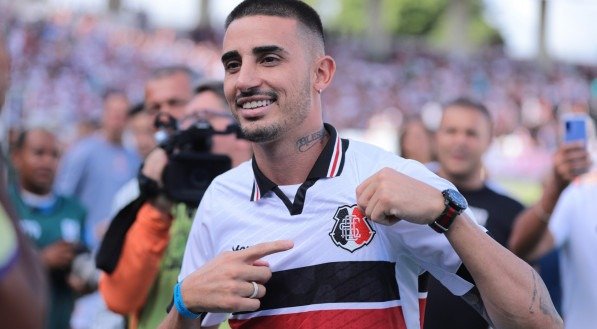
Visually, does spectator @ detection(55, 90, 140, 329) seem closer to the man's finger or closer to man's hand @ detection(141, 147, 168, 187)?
man's hand @ detection(141, 147, 168, 187)

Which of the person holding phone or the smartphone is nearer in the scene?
the smartphone

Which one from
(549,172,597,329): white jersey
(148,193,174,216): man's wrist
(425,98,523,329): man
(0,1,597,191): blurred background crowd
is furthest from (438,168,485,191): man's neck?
(0,1,597,191): blurred background crowd

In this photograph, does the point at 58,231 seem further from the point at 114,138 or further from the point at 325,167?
the point at 325,167

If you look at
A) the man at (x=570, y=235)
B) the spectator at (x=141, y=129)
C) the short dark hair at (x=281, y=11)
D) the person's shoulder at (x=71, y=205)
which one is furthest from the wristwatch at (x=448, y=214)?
the person's shoulder at (x=71, y=205)

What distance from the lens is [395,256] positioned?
2.74 m

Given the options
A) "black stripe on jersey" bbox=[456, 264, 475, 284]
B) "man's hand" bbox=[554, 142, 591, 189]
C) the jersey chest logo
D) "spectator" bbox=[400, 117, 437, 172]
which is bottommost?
"spectator" bbox=[400, 117, 437, 172]

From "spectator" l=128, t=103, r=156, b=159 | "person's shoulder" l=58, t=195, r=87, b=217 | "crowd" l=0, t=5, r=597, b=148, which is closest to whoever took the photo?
"person's shoulder" l=58, t=195, r=87, b=217

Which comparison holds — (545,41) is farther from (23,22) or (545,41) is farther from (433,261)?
(433,261)

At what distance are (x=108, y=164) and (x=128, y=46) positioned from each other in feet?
74.8

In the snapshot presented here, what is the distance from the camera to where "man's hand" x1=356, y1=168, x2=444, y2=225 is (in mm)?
2434

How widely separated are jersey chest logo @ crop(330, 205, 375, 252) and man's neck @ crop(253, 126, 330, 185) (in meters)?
0.26

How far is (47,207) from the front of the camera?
698 cm

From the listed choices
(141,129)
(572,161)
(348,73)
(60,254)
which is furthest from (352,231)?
(348,73)

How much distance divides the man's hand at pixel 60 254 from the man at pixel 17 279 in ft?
14.5
